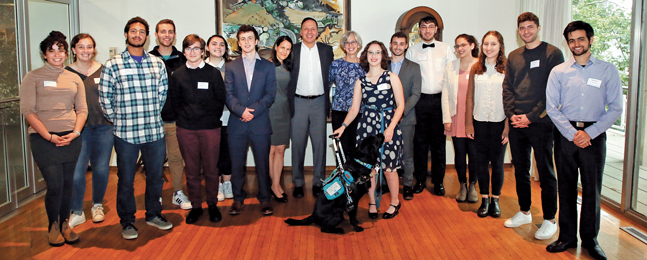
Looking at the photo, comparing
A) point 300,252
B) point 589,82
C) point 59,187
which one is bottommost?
point 300,252

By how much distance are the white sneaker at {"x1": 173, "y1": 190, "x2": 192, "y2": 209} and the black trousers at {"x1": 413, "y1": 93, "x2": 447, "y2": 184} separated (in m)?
2.22

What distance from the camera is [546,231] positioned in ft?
10.8

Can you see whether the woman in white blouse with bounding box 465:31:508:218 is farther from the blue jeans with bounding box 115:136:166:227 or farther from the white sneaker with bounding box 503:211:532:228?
the blue jeans with bounding box 115:136:166:227

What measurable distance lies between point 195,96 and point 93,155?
990 millimetres

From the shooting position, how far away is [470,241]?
3273 mm

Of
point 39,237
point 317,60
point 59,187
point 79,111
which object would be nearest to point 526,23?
point 317,60

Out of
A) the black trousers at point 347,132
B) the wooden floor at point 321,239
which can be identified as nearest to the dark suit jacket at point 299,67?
the black trousers at point 347,132

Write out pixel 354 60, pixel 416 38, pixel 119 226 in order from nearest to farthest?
pixel 119 226 → pixel 354 60 → pixel 416 38

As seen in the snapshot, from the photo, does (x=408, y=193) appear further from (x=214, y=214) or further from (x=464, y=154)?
(x=214, y=214)

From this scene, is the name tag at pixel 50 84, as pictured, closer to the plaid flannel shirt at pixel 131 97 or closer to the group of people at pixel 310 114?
the group of people at pixel 310 114

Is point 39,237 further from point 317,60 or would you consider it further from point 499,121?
point 499,121

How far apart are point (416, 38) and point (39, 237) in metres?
4.16

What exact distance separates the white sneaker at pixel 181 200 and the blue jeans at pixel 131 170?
0.58m

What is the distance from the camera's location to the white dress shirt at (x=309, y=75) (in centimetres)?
427
